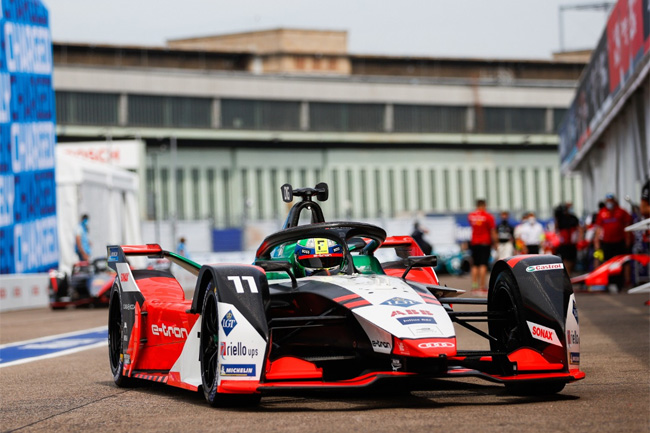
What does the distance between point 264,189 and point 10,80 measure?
1620 inches

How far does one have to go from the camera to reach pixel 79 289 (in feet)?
79.2

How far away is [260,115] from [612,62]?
46.6m

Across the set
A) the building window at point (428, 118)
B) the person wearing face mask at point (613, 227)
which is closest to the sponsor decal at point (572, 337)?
the person wearing face mask at point (613, 227)

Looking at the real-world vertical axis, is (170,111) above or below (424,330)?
above

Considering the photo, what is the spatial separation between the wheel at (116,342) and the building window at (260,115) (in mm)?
57747

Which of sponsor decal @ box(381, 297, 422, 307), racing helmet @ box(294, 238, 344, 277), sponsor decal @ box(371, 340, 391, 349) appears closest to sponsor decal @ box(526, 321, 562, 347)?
sponsor decal @ box(381, 297, 422, 307)

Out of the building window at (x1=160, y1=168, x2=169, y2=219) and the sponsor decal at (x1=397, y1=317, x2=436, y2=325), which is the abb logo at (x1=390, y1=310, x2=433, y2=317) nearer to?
the sponsor decal at (x1=397, y1=317, x2=436, y2=325)

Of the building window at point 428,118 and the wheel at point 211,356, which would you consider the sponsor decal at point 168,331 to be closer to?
the wheel at point 211,356

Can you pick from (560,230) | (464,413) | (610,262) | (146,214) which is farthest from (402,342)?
(146,214)

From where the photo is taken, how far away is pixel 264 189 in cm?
6825

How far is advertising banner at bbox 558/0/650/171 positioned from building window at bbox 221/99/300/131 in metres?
35.1

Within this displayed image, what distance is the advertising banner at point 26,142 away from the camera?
26984 mm

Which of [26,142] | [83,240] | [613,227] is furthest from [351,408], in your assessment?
[26,142]

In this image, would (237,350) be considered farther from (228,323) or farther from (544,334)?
(544,334)
